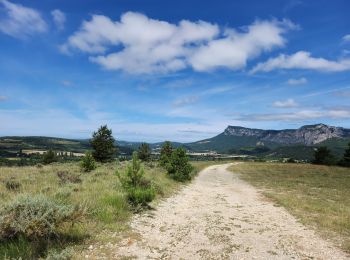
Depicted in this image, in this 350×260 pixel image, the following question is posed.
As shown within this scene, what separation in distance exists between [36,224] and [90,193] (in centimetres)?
709

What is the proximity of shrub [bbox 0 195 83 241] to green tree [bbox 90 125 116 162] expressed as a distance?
155 ft

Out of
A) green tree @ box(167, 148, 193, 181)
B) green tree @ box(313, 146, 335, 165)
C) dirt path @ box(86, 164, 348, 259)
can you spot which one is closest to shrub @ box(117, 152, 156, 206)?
dirt path @ box(86, 164, 348, 259)

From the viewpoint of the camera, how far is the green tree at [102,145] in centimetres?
5522

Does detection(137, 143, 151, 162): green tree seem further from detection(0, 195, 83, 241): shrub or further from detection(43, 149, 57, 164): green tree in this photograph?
detection(0, 195, 83, 241): shrub

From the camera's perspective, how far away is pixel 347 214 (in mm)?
14352

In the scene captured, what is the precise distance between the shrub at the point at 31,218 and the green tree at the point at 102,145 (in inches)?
1862

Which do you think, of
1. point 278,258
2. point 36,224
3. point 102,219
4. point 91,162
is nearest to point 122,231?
point 102,219

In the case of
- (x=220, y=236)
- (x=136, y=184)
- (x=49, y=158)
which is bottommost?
(x=49, y=158)

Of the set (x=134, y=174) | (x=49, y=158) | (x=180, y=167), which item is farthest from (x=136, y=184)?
(x=49, y=158)

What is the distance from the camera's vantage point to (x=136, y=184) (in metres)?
17.4

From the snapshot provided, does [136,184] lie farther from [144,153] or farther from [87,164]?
[144,153]

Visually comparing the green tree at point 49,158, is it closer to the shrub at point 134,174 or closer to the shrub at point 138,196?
the shrub at point 134,174

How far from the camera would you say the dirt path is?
28.7 ft

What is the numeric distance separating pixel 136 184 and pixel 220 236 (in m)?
7.72
